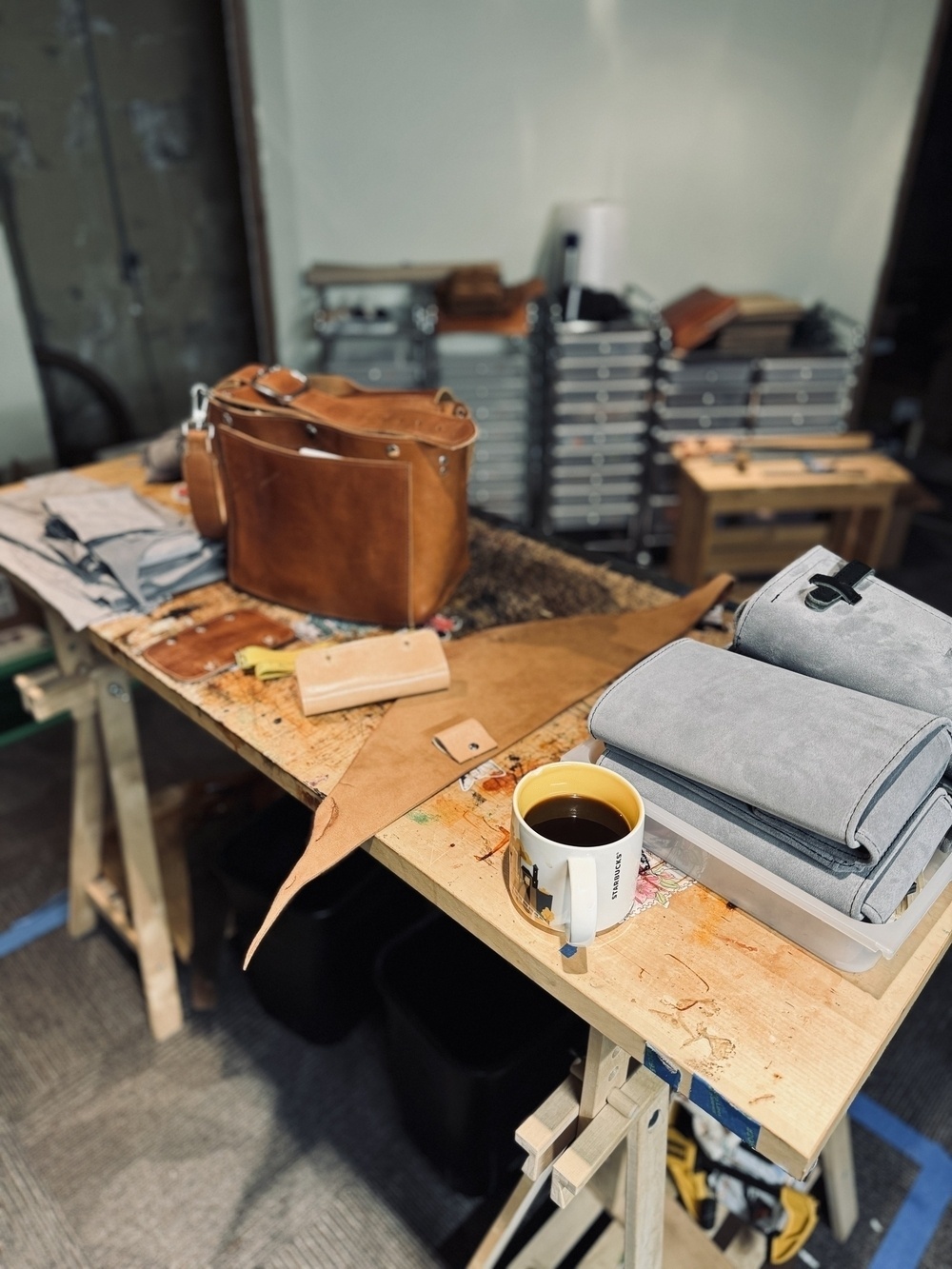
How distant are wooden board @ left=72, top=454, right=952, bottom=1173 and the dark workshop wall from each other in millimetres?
3294

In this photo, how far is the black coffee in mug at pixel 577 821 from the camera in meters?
0.90

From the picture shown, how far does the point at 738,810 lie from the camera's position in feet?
2.93

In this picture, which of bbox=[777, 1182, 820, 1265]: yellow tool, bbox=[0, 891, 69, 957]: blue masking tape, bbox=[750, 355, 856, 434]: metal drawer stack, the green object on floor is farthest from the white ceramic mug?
bbox=[750, 355, 856, 434]: metal drawer stack

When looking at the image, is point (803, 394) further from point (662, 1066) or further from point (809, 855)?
point (662, 1066)

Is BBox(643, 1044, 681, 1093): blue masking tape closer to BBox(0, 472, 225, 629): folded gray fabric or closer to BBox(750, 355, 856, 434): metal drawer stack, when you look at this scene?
BBox(0, 472, 225, 629): folded gray fabric

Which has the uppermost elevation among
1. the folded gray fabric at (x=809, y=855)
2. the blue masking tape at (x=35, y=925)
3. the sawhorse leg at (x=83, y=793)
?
the folded gray fabric at (x=809, y=855)

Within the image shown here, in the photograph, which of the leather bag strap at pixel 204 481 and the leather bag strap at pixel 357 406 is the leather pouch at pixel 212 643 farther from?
the leather bag strap at pixel 357 406

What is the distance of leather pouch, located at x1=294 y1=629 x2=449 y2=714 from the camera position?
1199mm

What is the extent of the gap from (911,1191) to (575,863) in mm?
1360

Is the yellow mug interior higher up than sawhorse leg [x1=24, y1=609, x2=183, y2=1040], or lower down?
higher up

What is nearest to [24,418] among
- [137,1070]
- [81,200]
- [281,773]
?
[81,200]

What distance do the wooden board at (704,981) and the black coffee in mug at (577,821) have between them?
8 cm

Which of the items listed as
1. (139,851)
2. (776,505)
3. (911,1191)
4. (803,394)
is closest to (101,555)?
(139,851)

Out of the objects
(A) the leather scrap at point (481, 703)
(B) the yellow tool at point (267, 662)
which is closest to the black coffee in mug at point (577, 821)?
(A) the leather scrap at point (481, 703)
